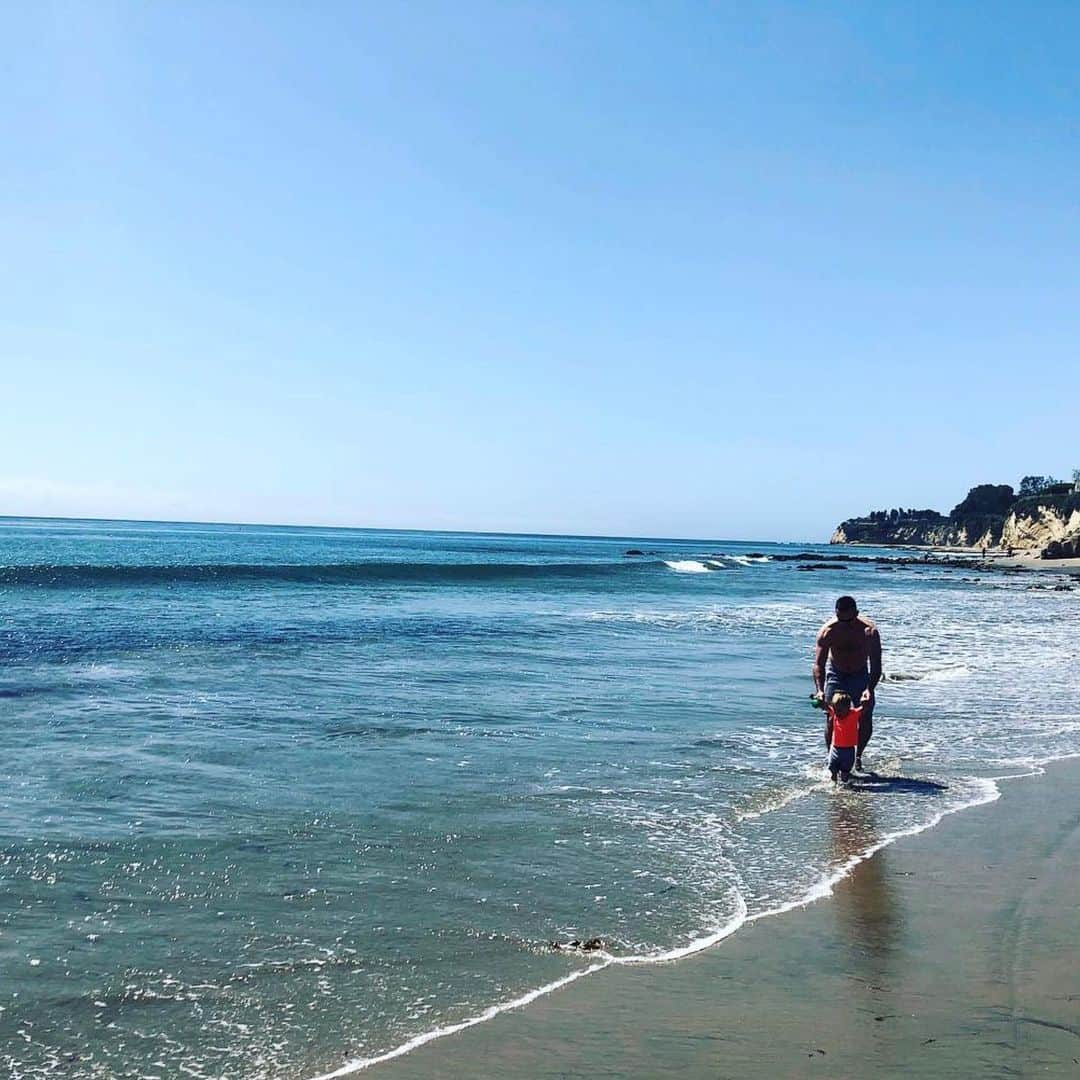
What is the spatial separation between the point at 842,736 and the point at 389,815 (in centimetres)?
403

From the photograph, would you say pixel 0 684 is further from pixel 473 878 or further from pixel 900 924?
pixel 900 924

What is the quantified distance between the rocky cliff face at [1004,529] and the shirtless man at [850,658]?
83.8m

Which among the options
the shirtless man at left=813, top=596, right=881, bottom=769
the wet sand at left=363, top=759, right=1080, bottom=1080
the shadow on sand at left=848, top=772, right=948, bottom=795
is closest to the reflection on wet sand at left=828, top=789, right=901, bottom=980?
the wet sand at left=363, top=759, right=1080, bottom=1080

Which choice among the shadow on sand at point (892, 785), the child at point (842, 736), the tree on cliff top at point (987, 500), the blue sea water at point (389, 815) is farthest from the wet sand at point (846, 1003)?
the tree on cliff top at point (987, 500)

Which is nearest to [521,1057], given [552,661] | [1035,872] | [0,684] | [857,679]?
[1035,872]

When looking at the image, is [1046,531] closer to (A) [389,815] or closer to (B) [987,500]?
(B) [987,500]

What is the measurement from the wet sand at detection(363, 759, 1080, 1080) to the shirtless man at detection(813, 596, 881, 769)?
10.7 feet

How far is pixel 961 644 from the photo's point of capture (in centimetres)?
2156

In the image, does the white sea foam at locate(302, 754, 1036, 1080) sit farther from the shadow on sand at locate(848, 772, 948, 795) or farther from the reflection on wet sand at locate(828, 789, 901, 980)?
the shadow on sand at locate(848, 772, 948, 795)

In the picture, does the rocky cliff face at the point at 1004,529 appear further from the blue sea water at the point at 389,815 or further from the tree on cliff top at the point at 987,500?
the blue sea water at the point at 389,815

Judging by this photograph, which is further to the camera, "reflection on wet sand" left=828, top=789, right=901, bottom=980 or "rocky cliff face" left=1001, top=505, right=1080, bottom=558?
"rocky cliff face" left=1001, top=505, right=1080, bottom=558

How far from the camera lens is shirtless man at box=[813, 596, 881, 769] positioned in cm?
927

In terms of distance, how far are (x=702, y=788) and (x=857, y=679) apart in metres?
2.03

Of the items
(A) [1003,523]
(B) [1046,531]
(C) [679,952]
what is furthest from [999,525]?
(C) [679,952]
